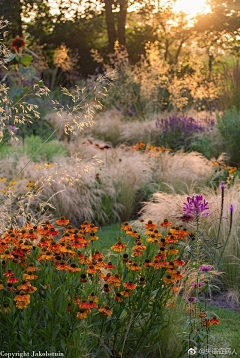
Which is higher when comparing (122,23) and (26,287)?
(122,23)

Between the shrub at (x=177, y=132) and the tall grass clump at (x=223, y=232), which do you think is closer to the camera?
the tall grass clump at (x=223, y=232)

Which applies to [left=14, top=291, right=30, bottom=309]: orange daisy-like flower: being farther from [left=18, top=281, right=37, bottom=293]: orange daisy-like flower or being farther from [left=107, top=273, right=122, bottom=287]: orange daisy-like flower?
[left=107, top=273, right=122, bottom=287]: orange daisy-like flower

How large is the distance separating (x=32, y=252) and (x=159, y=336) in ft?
2.41

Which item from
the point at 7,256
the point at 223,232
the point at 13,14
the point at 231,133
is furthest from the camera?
the point at 13,14

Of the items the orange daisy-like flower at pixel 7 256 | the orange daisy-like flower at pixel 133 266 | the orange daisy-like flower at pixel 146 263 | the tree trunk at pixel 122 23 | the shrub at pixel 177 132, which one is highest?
the tree trunk at pixel 122 23

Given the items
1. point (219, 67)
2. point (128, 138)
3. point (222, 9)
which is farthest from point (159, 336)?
point (219, 67)

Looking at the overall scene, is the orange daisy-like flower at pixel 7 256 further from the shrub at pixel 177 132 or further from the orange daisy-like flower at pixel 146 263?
the shrub at pixel 177 132

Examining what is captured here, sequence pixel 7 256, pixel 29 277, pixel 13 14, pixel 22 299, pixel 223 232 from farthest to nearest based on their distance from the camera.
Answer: pixel 13 14 < pixel 223 232 < pixel 7 256 < pixel 29 277 < pixel 22 299

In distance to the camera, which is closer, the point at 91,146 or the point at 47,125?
the point at 91,146

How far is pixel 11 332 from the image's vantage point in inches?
83.5

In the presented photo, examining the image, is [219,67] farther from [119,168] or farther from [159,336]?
[159,336]

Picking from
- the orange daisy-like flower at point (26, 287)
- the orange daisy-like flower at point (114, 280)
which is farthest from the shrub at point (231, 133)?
the orange daisy-like flower at point (26, 287)

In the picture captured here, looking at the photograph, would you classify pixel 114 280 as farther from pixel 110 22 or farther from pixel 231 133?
pixel 110 22

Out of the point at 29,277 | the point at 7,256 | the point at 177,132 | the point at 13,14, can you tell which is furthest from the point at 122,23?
the point at 29,277
